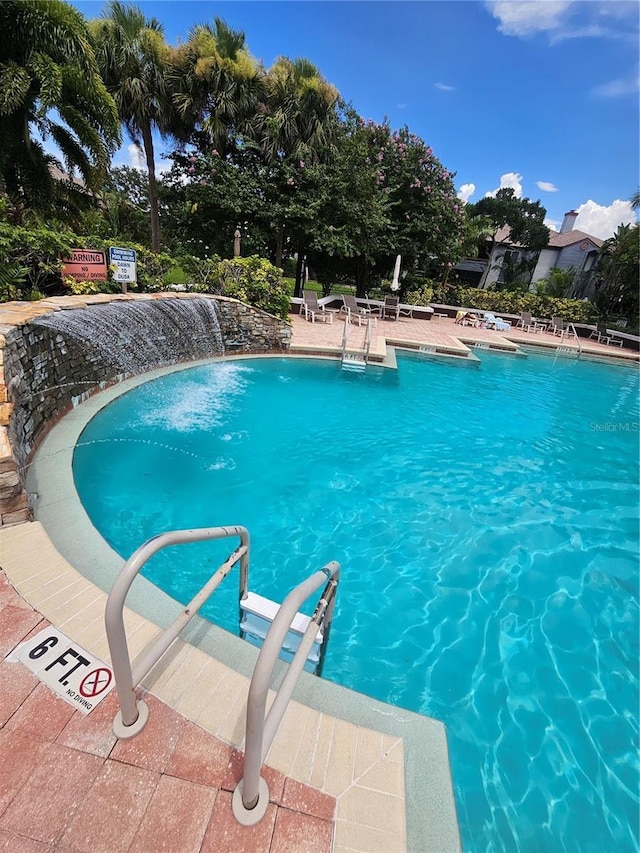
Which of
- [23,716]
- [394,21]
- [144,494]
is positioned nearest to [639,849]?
[23,716]

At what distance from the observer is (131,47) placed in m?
15.2

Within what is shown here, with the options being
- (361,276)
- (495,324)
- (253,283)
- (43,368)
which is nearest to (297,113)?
(361,276)

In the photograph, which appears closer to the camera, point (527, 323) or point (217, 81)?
point (217, 81)

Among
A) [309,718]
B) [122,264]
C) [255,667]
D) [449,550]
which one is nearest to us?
[255,667]

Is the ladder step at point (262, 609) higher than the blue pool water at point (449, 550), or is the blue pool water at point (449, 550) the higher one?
the ladder step at point (262, 609)

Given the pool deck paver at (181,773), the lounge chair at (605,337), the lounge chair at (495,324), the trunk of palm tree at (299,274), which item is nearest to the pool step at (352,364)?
the pool deck paver at (181,773)

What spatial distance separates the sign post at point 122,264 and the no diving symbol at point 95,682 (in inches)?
332

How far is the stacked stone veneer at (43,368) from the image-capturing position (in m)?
3.44

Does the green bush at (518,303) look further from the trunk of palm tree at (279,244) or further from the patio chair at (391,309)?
the trunk of palm tree at (279,244)

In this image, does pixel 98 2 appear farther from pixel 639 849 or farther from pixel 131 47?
pixel 639 849

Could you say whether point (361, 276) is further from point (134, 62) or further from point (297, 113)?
point (134, 62)

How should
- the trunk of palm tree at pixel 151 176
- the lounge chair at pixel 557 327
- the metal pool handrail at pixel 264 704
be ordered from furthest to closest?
the lounge chair at pixel 557 327
the trunk of palm tree at pixel 151 176
the metal pool handrail at pixel 264 704

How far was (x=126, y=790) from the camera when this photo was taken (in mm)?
1759

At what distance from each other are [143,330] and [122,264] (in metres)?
1.60
